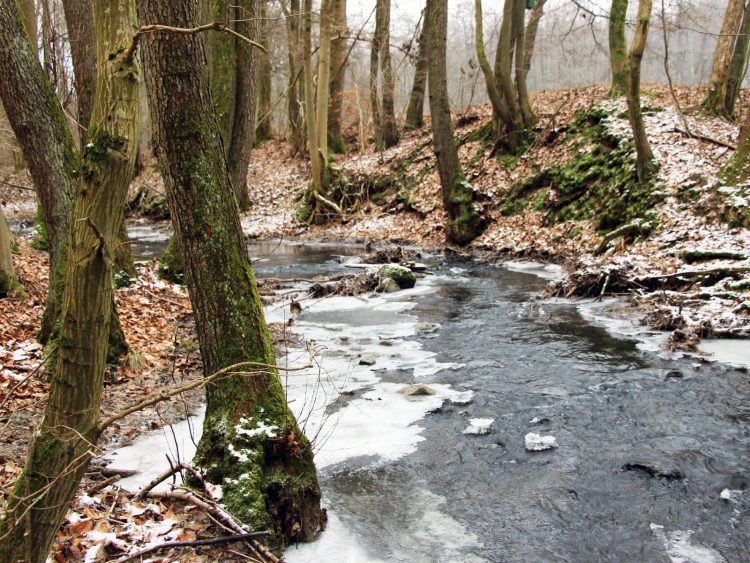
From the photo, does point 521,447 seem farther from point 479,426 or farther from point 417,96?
point 417,96

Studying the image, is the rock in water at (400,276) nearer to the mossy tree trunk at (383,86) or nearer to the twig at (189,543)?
the twig at (189,543)

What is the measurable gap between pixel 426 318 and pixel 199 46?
6.49 meters

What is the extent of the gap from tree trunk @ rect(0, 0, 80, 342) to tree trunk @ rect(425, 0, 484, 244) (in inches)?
402

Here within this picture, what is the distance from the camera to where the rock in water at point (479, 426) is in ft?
16.6

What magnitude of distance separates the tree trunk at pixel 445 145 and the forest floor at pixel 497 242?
542 millimetres

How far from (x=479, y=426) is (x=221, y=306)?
2.86 meters

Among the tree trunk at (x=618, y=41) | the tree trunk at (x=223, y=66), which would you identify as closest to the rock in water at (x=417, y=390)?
the tree trunk at (x=223, y=66)

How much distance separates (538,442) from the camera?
4.86 metres

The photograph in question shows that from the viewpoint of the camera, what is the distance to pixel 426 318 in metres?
9.12

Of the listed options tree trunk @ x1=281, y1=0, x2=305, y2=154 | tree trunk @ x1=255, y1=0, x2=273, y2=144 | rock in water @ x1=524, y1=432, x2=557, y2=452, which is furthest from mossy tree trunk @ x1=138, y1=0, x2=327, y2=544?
tree trunk @ x1=255, y1=0, x2=273, y2=144

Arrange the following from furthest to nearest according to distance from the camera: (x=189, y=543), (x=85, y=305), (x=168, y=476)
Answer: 1. (x=168, y=476)
2. (x=189, y=543)
3. (x=85, y=305)

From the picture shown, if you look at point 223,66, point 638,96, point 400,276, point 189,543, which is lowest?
point 400,276

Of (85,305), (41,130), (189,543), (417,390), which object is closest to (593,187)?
(417,390)

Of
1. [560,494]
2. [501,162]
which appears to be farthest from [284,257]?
[560,494]
